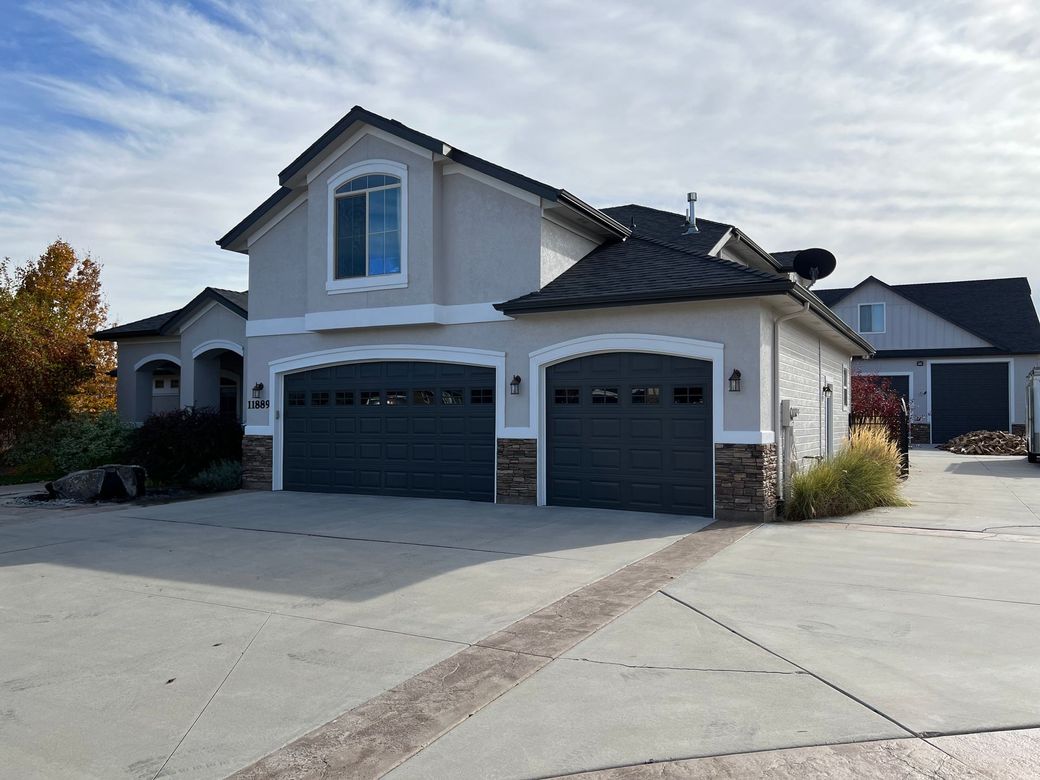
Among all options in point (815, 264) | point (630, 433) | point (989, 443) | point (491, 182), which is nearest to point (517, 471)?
point (630, 433)

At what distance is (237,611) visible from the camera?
6.91m

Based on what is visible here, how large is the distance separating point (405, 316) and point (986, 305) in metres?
29.2

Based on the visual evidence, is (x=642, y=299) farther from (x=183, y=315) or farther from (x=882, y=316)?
(x=882, y=316)

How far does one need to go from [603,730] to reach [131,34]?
36.8 ft

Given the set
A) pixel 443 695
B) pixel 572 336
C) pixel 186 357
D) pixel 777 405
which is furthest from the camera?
pixel 186 357

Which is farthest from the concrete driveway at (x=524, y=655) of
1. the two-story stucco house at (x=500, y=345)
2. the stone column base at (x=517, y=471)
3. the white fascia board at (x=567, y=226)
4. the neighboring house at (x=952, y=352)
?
the neighboring house at (x=952, y=352)

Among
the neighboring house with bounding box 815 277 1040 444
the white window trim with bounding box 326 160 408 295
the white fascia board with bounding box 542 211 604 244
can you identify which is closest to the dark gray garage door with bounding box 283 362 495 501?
the white window trim with bounding box 326 160 408 295

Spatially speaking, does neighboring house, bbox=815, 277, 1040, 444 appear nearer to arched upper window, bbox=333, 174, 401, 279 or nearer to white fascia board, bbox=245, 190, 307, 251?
arched upper window, bbox=333, 174, 401, 279

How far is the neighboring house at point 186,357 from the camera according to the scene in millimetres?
20344

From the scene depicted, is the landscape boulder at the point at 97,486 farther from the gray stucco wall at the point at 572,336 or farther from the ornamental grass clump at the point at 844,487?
the ornamental grass clump at the point at 844,487

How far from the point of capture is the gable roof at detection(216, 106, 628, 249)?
43.4 feet

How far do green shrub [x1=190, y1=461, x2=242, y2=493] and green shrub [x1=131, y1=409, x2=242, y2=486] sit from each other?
699 millimetres

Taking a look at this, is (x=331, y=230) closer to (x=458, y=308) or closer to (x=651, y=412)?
(x=458, y=308)

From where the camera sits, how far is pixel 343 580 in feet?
26.5
